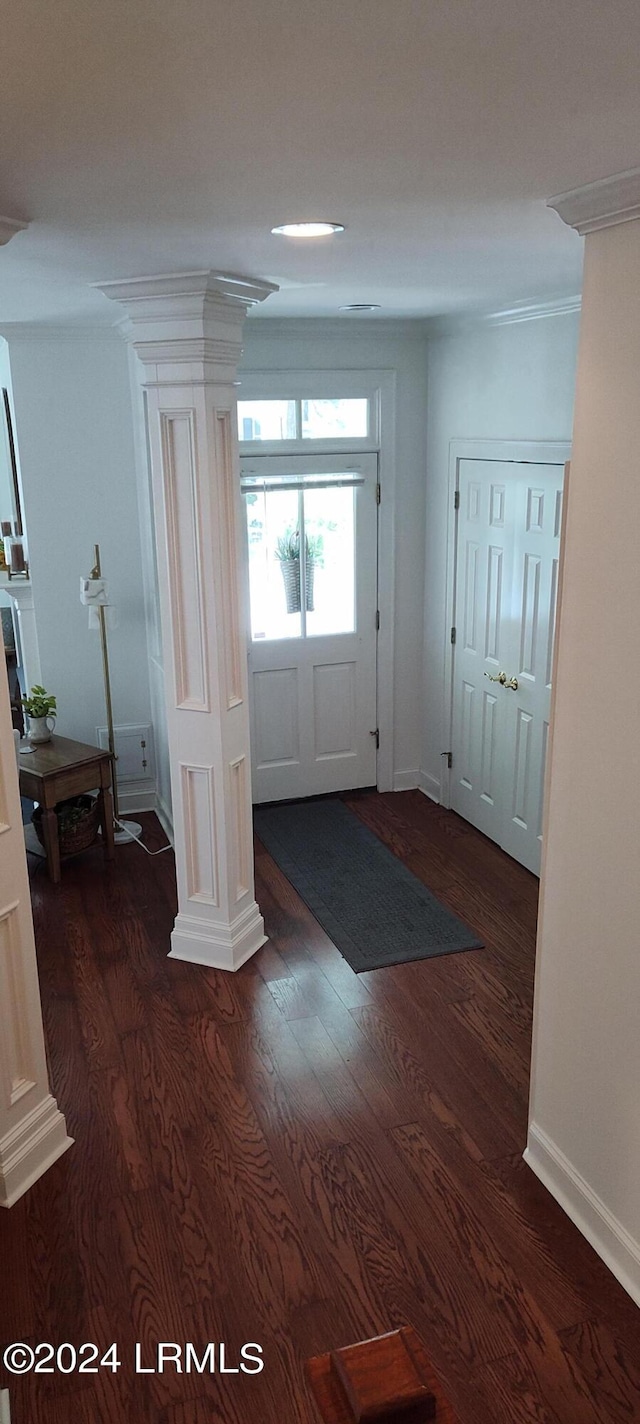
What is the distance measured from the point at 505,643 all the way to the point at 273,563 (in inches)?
50.3

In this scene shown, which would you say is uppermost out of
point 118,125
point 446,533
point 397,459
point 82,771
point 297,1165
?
point 118,125

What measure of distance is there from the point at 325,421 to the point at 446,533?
2.75 feet

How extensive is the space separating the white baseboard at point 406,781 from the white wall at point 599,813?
2.95 metres

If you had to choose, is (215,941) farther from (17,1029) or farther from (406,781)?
(406,781)

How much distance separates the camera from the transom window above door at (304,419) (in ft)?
15.9

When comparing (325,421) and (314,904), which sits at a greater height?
(325,421)

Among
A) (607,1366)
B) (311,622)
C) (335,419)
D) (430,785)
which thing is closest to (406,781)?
(430,785)

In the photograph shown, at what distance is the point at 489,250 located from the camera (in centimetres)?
270

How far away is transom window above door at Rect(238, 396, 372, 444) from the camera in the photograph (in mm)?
4859

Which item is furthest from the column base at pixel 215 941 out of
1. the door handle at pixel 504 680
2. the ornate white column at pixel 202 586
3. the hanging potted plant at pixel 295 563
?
the hanging potted plant at pixel 295 563

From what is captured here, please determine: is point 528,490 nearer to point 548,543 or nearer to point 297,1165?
point 548,543

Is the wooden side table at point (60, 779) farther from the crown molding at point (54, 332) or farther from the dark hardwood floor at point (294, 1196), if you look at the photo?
the crown molding at point (54, 332)

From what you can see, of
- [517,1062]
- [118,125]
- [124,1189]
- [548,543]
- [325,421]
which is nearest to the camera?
[118,125]

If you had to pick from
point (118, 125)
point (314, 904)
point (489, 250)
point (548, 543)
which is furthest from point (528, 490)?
point (118, 125)
